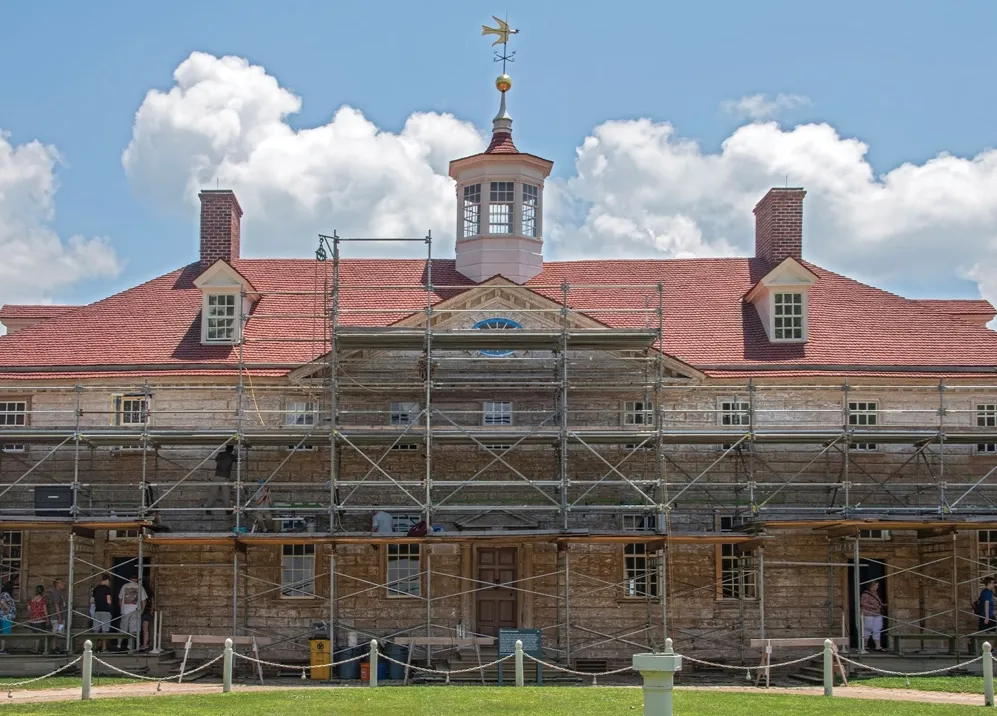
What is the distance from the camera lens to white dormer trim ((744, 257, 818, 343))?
2916cm

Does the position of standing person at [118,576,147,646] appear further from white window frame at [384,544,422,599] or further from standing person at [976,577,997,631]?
standing person at [976,577,997,631]

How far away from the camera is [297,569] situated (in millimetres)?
27344

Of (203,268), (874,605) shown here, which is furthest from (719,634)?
(203,268)

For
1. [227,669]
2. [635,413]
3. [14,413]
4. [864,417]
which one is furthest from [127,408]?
[864,417]

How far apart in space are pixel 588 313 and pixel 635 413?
2570 mm

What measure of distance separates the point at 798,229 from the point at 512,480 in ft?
32.3

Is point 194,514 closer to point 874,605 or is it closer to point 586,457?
point 586,457

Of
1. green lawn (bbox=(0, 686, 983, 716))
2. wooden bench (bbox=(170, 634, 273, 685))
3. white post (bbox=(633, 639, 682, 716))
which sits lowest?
green lawn (bbox=(0, 686, 983, 716))

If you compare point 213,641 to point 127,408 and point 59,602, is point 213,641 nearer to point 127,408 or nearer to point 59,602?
point 59,602

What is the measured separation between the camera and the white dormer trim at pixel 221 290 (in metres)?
28.9

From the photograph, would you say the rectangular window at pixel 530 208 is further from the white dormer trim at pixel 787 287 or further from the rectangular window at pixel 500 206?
the white dormer trim at pixel 787 287

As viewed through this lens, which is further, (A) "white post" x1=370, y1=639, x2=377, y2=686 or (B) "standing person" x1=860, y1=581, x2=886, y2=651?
(B) "standing person" x1=860, y1=581, x2=886, y2=651

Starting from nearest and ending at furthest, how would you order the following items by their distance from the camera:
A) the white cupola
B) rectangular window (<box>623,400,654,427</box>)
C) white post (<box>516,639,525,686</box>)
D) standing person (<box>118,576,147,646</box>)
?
white post (<box>516,639,525,686</box>) < standing person (<box>118,576,147,646</box>) < rectangular window (<box>623,400,654,427</box>) < the white cupola

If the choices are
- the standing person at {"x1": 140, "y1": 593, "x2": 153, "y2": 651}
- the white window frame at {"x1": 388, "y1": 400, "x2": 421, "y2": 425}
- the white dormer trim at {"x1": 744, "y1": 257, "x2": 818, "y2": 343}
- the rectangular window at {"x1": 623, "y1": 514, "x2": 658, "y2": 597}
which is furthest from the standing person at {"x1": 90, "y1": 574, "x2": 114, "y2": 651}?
the white dormer trim at {"x1": 744, "y1": 257, "x2": 818, "y2": 343}
